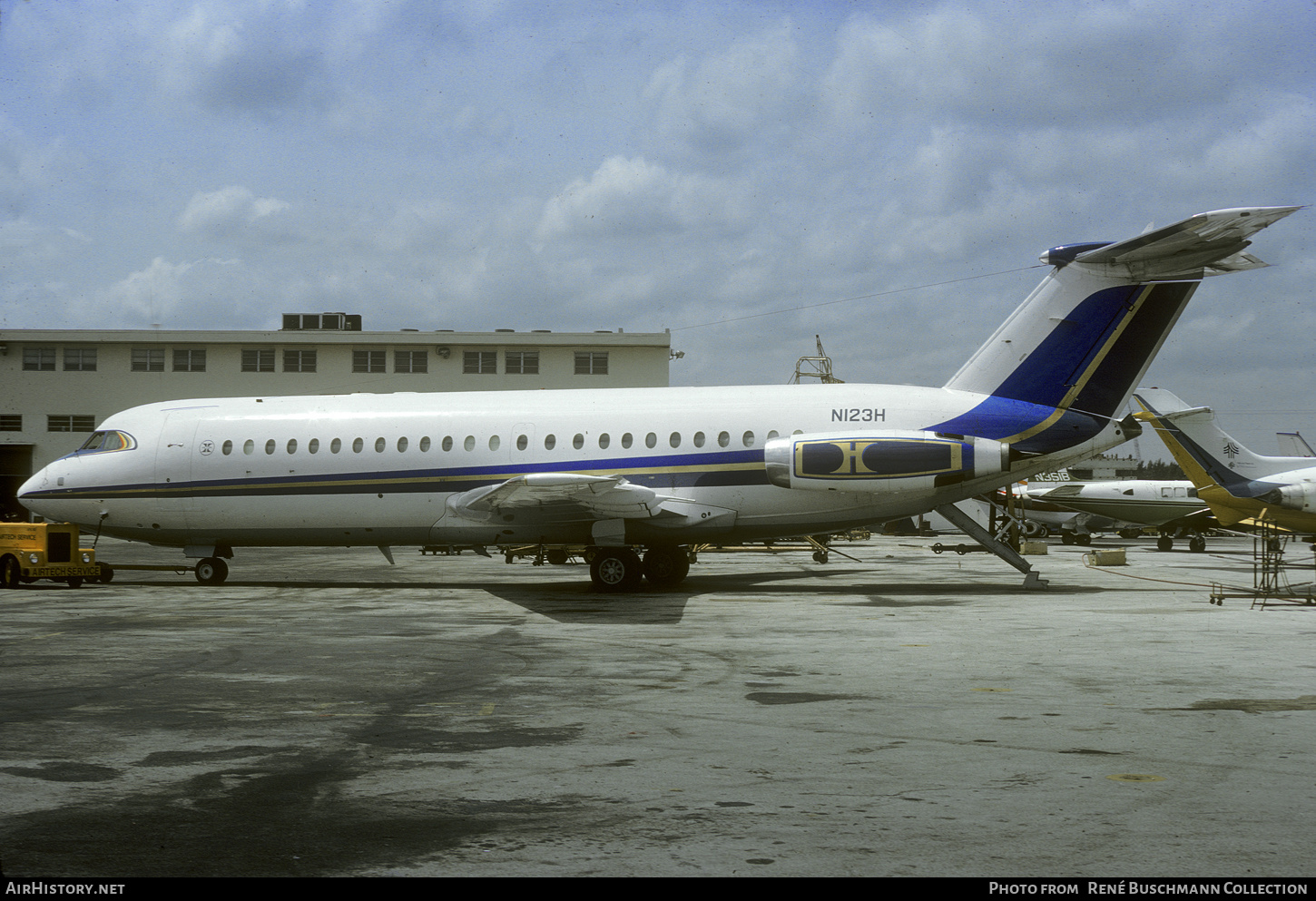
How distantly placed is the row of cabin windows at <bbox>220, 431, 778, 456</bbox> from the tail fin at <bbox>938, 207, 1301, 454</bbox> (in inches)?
155

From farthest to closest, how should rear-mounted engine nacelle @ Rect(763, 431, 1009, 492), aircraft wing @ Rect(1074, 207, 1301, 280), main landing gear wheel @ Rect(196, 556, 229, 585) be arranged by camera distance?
main landing gear wheel @ Rect(196, 556, 229, 585), rear-mounted engine nacelle @ Rect(763, 431, 1009, 492), aircraft wing @ Rect(1074, 207, 1301, 280)

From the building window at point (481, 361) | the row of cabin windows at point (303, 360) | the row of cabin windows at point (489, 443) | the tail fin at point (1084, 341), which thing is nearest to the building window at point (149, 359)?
the row of cabin windows at point (303, 360)

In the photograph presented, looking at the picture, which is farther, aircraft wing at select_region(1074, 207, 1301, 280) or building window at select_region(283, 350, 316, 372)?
building window at select_region(283, 350, 316, 372)

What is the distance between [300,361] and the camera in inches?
1886

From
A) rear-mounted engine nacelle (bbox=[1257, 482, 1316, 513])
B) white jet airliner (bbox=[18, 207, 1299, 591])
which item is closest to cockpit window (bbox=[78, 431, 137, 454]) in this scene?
white jet airliner (bbox=[18, 207, 1299, 591])

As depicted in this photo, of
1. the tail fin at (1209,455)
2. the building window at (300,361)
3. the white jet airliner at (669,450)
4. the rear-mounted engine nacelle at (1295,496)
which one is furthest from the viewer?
the building window at (300,361)

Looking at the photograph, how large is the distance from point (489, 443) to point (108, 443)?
876 centimetres

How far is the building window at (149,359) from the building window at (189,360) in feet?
2.12

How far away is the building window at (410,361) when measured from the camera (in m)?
47.8

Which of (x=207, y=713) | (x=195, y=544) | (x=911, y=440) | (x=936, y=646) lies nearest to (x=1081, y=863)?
(x=207, y=713)

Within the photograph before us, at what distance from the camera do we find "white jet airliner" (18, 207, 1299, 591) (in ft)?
61.9

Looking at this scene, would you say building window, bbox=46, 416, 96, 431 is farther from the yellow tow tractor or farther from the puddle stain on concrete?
the puddle stain on concrete

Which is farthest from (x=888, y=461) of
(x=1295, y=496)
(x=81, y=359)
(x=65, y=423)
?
(x=81, y=359)

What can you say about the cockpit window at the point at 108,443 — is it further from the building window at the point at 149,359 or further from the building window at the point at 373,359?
the building window at the point at 149,359
